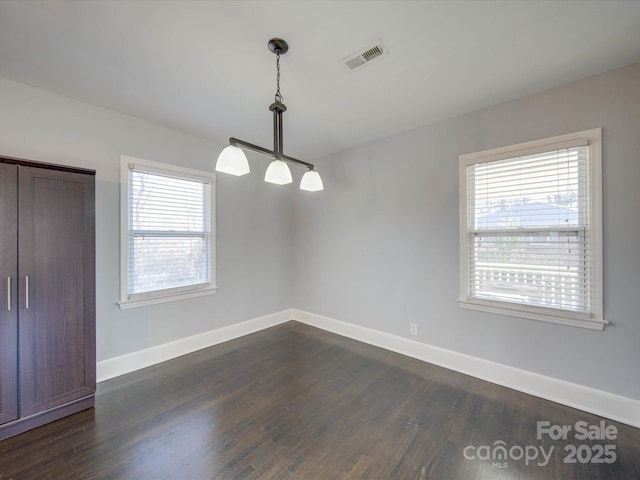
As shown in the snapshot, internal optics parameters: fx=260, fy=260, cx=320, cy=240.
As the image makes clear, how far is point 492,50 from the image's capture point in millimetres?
1858

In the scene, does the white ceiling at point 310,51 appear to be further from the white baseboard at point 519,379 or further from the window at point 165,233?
the white baseboard at point 519,379

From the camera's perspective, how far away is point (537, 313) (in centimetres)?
236

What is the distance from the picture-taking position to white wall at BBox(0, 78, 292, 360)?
231cm

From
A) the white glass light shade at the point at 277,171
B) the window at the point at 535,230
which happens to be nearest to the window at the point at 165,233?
the white glass light shade at the point at 277,171

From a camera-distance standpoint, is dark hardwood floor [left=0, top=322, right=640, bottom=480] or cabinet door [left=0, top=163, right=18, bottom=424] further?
cabinet door [left=0, top=163, right=18, bottom=424]

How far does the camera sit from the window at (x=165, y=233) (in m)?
2.79

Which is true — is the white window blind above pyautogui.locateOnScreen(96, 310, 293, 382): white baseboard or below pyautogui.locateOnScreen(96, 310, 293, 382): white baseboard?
above

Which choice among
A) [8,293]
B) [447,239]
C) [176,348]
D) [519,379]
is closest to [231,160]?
[8,293]

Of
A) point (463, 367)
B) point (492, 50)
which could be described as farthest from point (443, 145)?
point (463, 367)

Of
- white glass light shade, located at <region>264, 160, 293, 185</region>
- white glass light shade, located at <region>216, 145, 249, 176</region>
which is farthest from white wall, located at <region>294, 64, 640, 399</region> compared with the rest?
white glass light shade, located at <region>216, 145, 249, 176</region>

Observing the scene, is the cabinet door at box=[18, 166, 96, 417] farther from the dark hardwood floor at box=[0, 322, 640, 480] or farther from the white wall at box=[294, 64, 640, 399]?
the white wall at box=[294, 64, 640, 399]

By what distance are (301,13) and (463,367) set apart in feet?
11.1

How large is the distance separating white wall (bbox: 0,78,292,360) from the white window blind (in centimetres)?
16

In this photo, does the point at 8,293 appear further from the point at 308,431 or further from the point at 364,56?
the point at 364,56
